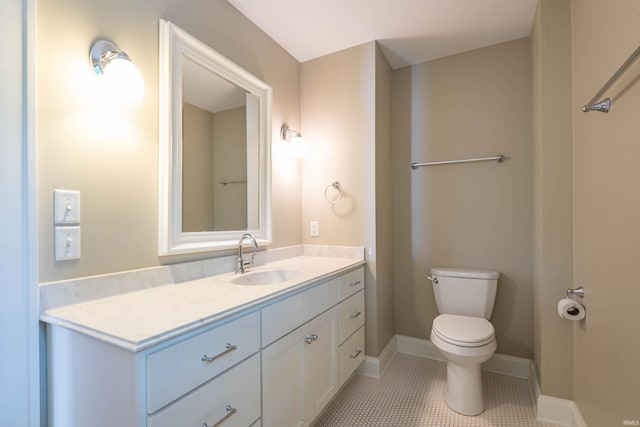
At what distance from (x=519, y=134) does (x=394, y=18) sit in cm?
117

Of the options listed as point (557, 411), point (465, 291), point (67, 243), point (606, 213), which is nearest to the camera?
point (67, 243)

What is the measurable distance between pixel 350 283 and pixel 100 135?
1.44 meters

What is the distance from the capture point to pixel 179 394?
2.61ft

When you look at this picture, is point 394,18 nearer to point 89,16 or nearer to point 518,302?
point 89,16

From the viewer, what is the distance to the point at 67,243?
976mm

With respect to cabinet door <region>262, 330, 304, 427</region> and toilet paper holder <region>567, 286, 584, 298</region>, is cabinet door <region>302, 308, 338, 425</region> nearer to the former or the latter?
cabinet door <region>262, 330, 304, 427</region>

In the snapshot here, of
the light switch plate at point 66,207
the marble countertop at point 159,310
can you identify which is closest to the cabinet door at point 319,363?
the marble countertop at point 159,310

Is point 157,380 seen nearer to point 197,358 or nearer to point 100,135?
point 197,358

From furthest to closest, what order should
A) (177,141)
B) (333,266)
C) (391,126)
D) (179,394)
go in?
(391,126)
(333,266)
(177,141)
(179,394)

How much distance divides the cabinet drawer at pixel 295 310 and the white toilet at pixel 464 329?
0.72 m

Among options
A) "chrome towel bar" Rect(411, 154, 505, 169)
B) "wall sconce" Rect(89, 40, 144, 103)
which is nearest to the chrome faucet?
"wall sconce" Rect(89, 40, 144, 103)

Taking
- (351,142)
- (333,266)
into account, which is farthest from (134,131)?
→ (351,142)

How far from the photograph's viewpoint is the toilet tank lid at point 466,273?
198 cm

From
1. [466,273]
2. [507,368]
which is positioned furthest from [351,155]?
[507,368]
